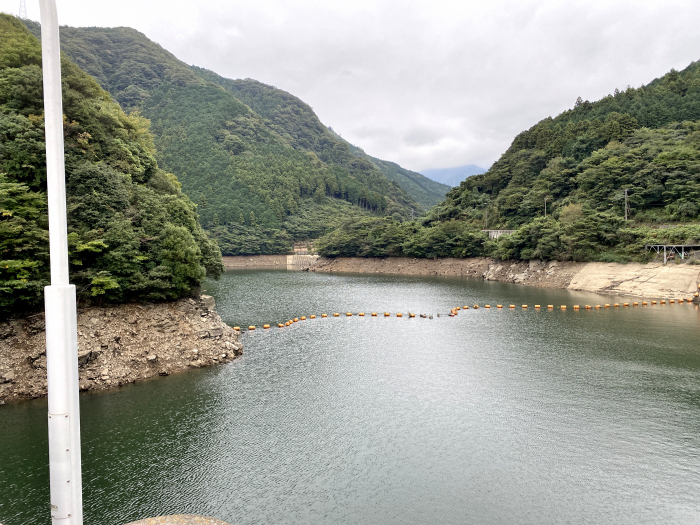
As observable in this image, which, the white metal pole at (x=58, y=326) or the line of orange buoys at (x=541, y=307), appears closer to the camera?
the white metal pole at (x=58, y=326)

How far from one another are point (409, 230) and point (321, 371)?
60.3m

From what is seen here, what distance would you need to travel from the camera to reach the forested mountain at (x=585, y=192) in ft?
166

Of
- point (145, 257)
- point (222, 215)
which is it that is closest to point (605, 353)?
point (145, 257)

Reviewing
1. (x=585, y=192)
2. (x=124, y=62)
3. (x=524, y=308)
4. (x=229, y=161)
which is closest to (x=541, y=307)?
(x=524, y=308)

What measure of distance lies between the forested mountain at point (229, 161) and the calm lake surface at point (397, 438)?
275 feet

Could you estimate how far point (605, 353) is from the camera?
2464 centimetres

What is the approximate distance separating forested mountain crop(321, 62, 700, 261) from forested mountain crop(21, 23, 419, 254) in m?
28.0

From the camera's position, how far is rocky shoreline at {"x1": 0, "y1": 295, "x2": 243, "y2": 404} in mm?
17114

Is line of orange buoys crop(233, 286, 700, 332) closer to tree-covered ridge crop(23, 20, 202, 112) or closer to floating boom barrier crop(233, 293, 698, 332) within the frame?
floating boom barrier crop(233, 293, 698, 332)

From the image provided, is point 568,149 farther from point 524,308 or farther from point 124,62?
point 124,62

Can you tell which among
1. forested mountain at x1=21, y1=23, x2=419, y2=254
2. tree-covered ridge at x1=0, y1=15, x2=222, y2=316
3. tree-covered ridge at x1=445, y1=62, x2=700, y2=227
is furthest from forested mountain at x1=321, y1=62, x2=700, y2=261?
tree-covered ridge at x1=0, y1=15, x2=222, y2=316

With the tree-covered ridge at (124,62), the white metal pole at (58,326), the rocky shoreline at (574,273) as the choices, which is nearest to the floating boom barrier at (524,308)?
the rocky shoreline at (574,273)

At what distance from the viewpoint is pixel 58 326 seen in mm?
6051

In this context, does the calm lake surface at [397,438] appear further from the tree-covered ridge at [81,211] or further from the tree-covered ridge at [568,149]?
the tree-covered ridge at [568,149]
